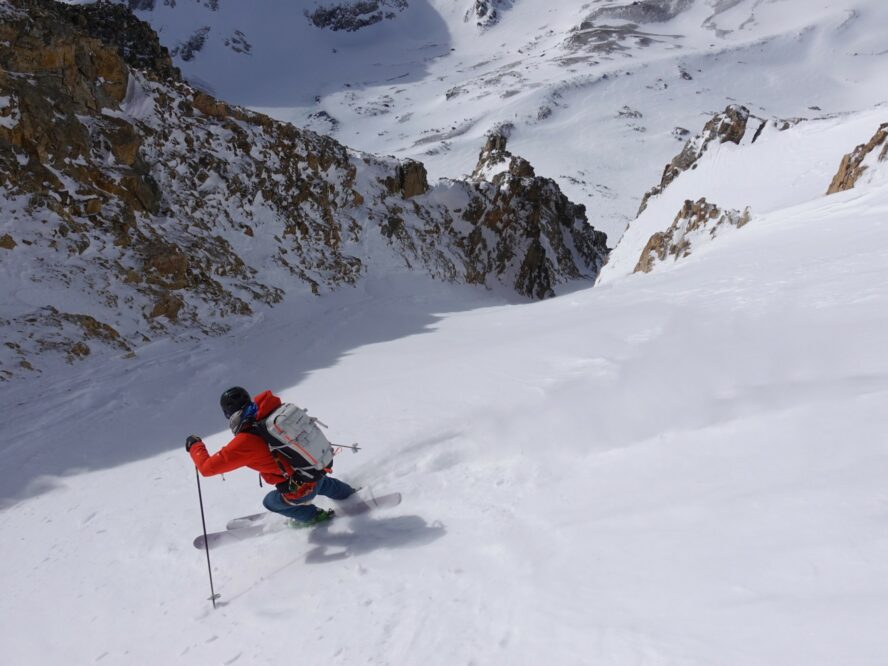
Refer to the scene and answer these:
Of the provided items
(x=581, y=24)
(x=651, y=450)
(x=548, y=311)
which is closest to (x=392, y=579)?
(x=651, y=450)

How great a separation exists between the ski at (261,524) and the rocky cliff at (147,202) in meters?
7.12

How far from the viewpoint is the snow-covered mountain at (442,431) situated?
10.0 ft

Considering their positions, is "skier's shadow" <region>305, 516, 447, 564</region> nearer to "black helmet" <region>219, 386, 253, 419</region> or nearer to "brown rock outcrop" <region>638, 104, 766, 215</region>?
"black helmet" <region>219, 386, 253, 419</region>

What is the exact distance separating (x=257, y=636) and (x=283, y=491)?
118 cm

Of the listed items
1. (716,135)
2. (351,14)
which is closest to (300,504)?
(716,135)

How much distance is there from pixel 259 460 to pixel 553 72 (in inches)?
3480

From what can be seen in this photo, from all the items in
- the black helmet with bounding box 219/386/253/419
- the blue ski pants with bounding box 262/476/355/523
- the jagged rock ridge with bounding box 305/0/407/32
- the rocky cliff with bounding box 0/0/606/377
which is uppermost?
the jagged rock ridge with bounding box 305/0/407/32

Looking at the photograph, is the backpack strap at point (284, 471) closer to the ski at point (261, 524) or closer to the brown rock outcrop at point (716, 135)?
the ski at point (261, 524)

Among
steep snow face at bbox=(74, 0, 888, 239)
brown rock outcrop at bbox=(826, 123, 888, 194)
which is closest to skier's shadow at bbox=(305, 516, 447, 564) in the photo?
brown rock outcrop at bbox=(826, 123, 888, 194)

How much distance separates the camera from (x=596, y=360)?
6676 millimetres

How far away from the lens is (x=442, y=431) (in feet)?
19.5

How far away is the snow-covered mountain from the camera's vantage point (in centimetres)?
306

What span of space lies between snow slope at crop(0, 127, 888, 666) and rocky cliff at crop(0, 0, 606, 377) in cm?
330

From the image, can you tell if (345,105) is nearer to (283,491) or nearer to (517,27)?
(517,27)
